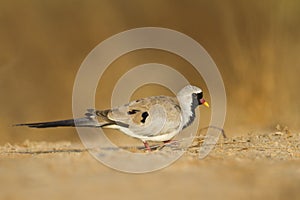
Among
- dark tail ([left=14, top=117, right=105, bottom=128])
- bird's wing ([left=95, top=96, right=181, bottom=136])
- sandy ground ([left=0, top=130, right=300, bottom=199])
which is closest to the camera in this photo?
sandy ground ([left=0, top=130, right=300, bottom=199])

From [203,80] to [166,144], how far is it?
284 centimetres

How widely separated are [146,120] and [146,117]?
28 millimetres

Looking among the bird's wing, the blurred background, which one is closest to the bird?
the bird's wing

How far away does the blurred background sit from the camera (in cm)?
908

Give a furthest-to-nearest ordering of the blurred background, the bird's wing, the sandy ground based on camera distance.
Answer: the blurred background → the bird's wing → the sandy ground

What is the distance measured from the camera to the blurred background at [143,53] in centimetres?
908

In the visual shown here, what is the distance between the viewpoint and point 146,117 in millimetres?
6219

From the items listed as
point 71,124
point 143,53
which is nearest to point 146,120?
point 71,124

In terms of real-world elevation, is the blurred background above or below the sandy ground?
above

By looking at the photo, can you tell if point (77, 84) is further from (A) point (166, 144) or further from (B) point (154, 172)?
(B) point (154, 172)

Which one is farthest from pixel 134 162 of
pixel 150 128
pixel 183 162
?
pixel 150 128

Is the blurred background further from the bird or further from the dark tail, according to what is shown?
the dark tail

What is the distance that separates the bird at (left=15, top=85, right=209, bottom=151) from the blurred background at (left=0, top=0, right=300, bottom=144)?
254 cm

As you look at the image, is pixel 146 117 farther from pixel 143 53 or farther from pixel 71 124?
pixel 143 53
